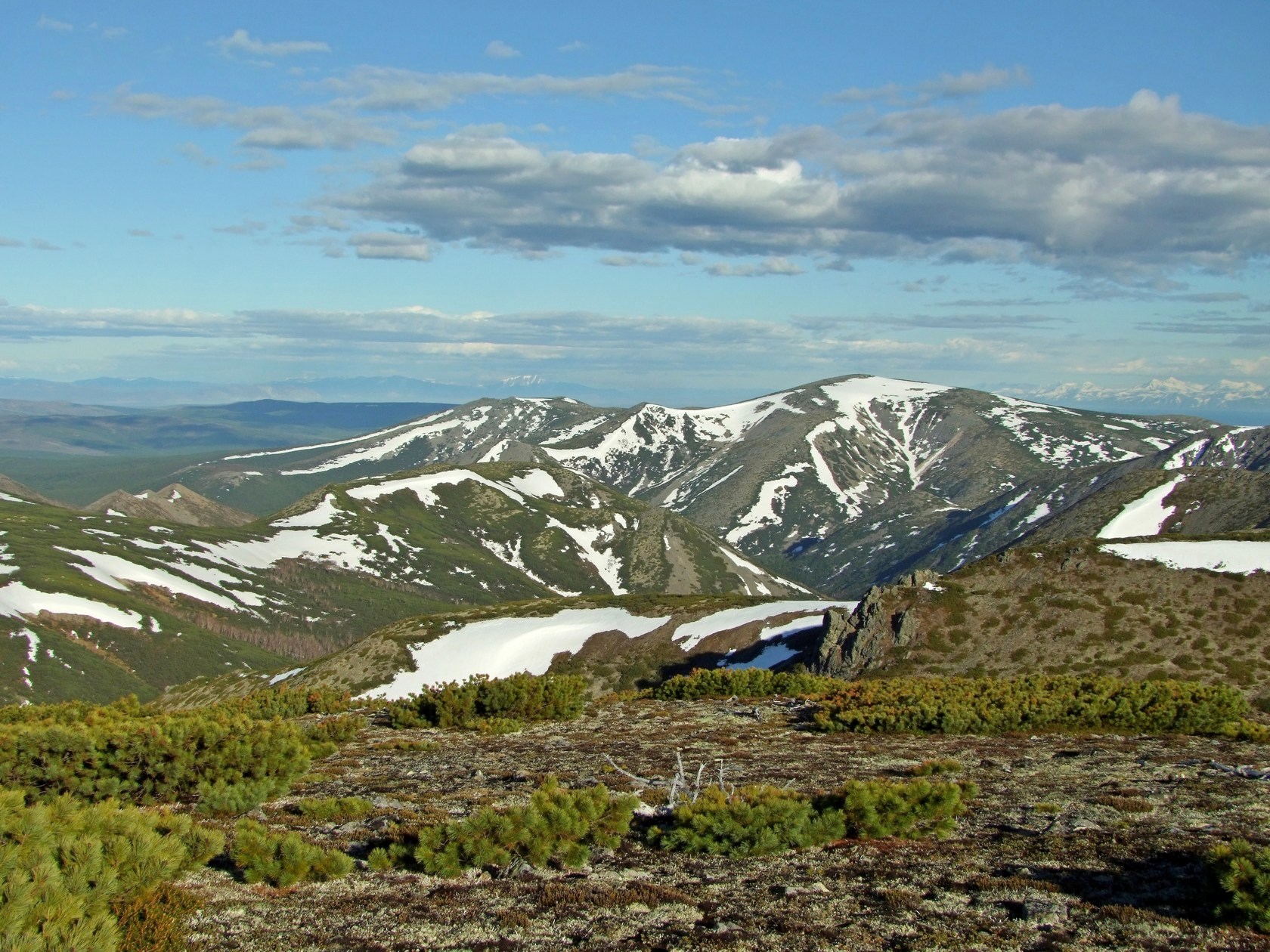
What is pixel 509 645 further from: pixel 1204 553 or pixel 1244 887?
pixel 1244 887

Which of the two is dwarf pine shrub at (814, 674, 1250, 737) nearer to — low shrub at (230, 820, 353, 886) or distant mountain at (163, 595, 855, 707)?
low shrub at (230, 820, 353, 886)

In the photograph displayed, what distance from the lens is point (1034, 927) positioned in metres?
13.7

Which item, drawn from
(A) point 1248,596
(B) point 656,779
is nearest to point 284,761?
(B) point 656,779

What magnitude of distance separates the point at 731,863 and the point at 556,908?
154 inches

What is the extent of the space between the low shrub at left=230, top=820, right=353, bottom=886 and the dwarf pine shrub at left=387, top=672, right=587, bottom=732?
21131 mm

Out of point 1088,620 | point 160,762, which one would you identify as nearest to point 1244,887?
point 160,762

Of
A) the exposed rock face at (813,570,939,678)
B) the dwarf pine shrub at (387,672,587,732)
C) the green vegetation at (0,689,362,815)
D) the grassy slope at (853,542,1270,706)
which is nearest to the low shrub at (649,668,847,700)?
the dwarf pine shrub at (387,672,587,732)

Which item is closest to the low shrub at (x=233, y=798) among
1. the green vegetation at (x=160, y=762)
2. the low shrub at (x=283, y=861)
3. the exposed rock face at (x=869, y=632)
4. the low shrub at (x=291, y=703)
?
the green vegetation at (x=160, y=762)

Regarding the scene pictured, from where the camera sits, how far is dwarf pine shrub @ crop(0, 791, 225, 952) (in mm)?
11320

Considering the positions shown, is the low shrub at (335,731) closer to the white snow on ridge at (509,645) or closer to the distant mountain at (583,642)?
the distant mountain at (583,642)

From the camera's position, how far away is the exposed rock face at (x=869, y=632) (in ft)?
271

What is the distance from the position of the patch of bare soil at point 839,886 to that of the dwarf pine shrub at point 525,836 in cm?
29

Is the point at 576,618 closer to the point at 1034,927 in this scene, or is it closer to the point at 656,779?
the point at 656,779

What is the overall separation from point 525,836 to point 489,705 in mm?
22849
